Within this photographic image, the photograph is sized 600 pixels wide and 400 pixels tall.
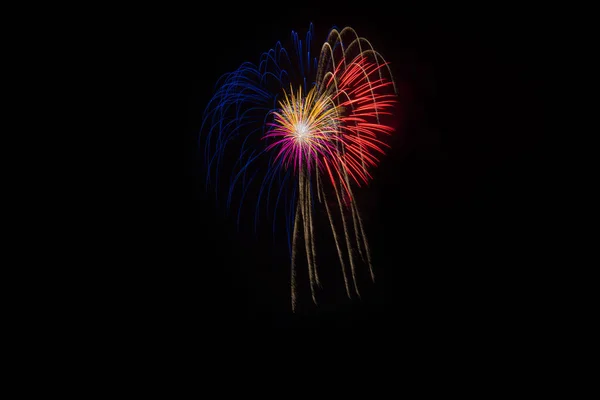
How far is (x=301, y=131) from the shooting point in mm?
4930

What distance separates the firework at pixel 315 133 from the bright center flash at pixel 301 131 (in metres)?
0.01

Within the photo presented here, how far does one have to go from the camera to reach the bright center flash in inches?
193

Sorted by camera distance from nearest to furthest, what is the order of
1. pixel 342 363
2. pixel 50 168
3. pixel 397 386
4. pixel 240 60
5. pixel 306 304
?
pixel 397 386, pixel 342 363, pixel 306 304, pixel 50 168, pixel 240 60

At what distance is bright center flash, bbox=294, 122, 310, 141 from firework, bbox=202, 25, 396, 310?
13 millimetres

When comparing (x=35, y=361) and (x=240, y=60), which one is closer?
(x=35, y=361)

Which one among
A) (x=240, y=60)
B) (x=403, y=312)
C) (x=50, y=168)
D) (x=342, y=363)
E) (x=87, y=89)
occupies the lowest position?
(x=342, y=363)

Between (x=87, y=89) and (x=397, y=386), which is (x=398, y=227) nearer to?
(x=397, y=386)

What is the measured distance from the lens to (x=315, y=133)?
16.1 ft

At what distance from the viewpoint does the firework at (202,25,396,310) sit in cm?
490

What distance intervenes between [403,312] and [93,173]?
5.81m

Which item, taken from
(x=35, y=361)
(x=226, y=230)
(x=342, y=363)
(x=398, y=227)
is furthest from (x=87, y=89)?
(x=342, y=363)

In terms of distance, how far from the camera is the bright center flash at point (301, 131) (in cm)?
490

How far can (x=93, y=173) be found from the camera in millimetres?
6770

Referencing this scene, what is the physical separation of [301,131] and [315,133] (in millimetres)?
188
